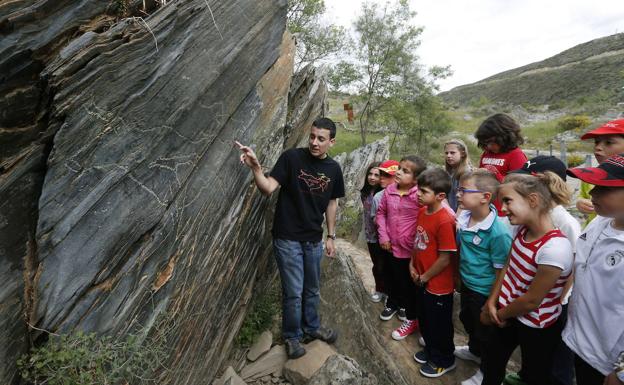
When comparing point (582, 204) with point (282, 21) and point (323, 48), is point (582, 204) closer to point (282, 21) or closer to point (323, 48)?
point (282, 21)

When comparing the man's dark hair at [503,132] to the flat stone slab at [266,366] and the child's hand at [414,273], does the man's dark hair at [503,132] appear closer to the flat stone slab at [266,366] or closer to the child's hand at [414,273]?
the child's hand at [414,273]

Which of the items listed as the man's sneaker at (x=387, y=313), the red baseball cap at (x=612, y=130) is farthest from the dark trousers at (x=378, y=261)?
the red baseball cap at (x=612, y=130)

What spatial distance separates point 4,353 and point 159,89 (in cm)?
237

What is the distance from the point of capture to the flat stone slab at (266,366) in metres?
4.52

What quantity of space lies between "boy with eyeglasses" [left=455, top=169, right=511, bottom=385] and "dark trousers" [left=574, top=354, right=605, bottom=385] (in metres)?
0.93

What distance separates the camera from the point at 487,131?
5.03 meters

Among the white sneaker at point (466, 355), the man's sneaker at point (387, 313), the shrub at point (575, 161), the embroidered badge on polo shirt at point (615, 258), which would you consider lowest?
the shrub at point (575, 161)

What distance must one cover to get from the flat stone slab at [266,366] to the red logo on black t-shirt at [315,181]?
2218 mm

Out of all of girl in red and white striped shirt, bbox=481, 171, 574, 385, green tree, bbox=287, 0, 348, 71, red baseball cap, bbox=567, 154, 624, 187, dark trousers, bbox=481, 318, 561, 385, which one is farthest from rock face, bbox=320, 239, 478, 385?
green tree, bbox=287, 0, 348, 71

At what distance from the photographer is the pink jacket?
5125 mm

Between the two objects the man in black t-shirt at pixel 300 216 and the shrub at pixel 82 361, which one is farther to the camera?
the man in black t-shirt at pixel 300 216

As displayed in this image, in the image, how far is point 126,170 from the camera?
307 centimetres

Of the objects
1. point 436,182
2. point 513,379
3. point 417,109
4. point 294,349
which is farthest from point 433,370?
point 417,109

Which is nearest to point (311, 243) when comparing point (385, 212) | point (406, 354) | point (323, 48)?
point (385, 212)
